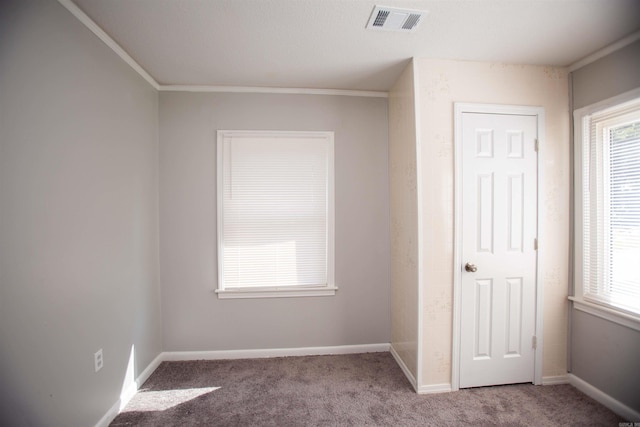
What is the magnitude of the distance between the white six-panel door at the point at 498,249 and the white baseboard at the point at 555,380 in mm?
144

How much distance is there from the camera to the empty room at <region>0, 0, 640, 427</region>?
1.42 meters

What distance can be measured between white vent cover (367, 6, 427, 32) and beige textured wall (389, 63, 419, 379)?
42 cm

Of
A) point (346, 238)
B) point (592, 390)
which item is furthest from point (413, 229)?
point (592, 390)

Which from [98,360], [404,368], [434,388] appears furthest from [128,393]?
[434,388]

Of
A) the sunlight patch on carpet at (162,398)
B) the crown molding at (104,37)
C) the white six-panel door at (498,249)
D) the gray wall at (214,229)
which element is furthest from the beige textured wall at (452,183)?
the crown molding at (104,37)

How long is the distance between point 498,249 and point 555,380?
1212mm

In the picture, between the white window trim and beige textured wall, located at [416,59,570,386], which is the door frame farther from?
the white window trim

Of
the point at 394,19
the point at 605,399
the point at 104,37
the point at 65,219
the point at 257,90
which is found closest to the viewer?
the point at 65,219

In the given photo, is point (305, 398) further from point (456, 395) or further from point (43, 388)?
point (43, 388)

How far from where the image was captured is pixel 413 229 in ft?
6.81

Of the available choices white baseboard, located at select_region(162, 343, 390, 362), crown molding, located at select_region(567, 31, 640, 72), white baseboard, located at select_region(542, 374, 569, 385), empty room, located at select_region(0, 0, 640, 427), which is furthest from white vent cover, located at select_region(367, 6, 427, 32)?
white baseboard, located at select_region(542, 374, 569, 385)

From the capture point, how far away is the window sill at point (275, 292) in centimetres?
248

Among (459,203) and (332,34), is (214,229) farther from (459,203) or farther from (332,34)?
(459,203)

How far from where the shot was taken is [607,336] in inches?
74.2
